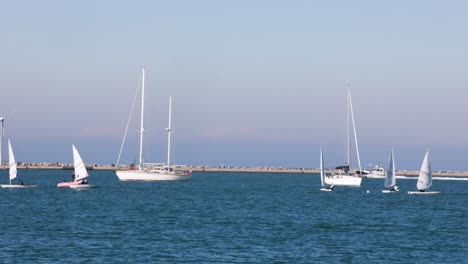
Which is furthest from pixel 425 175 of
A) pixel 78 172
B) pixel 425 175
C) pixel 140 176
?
pixel 140 176

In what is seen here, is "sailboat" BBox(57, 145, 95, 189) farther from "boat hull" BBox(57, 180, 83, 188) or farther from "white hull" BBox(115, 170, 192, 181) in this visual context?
"white hull" BBox(115, 170, 192, 181)

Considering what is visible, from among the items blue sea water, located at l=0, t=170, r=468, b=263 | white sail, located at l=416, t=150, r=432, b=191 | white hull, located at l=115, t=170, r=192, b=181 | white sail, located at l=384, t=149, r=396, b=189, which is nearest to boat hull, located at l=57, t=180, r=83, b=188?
blue sea water, located at l=0, t=170, r=468, b=263

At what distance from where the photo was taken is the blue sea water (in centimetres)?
5534

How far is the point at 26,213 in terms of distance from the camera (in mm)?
85250

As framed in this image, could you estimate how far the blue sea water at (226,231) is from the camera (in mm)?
55344

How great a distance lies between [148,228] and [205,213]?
18073 mm

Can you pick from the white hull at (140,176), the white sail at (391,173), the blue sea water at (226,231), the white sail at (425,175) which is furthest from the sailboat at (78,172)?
the white sail at (425,175)

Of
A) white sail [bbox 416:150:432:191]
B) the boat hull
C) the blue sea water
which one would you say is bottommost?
the blue sea water

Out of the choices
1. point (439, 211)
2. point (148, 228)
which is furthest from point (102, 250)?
point (439, 211)

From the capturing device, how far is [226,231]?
69875 mm

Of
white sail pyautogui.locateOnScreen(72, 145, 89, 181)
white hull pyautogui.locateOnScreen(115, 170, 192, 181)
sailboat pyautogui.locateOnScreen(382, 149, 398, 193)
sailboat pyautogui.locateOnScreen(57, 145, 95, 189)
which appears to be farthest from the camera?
white hull pyautogui.locateOnScreen(115, 170, 192, 181)

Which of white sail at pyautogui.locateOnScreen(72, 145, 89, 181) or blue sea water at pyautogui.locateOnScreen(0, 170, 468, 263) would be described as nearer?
blue sea water at pyautogui.locateOnScreen(0, 170, 468, 263)

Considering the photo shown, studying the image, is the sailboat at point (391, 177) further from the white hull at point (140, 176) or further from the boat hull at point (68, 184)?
the white hull at point (140, 176)

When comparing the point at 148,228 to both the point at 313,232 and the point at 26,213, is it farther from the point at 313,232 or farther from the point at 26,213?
the point at 26,213
